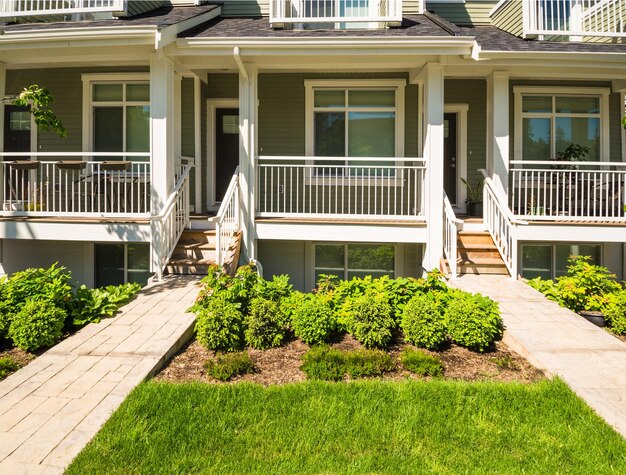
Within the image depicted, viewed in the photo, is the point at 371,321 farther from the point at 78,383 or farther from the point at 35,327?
the point at 35,327

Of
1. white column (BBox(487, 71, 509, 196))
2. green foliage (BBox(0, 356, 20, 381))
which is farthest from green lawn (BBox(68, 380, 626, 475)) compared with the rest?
white column (BBox(487, 71, 509, 196))

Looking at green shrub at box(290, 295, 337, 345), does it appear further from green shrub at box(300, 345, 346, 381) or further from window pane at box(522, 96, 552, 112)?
window pane at box(522, 96, 552, 112)

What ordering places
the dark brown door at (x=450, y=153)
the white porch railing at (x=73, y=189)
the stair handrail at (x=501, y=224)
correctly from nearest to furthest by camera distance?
the stair handrail at (x=501, y=224) → the white porch railing at (x=73, y=189) → the dark brown door at (x=450, y=153)

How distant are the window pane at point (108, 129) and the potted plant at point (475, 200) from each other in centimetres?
754

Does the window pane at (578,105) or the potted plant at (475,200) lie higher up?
the window pane at (578,105)

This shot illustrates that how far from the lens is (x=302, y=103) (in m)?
9.60

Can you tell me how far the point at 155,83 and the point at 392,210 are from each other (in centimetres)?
526

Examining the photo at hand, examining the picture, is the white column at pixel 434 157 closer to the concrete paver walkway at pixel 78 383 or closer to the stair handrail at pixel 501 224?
the stair handrail at pixel 501 224

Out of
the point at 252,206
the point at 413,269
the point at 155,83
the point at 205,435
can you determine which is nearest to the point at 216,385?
the point at 205,435

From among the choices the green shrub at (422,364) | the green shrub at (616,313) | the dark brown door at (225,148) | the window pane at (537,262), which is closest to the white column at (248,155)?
the dark brown door at (225,148)

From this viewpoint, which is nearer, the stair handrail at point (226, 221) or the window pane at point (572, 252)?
the stair handrail at point (226, 221)

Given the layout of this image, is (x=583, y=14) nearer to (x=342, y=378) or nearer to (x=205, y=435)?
(x=342, y=378)

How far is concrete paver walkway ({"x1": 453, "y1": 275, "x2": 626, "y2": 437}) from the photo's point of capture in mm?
3557

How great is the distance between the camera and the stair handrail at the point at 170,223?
277 inches
